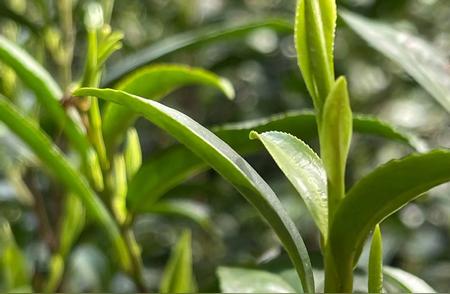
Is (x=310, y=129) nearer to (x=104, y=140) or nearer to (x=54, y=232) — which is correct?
(x=104, y=140)

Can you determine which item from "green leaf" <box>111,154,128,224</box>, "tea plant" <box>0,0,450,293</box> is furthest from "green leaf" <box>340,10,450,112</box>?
"green leaf" <box>111,154,128,224</box>

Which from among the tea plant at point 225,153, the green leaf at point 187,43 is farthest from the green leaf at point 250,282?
the green leaf at point 187,43

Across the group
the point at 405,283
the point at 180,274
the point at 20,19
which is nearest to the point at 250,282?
the point at 405,283

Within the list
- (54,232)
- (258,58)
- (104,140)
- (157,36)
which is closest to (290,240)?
(104,140)

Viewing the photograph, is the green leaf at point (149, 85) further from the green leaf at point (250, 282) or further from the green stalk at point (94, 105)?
the green leaf at point (250, 282)

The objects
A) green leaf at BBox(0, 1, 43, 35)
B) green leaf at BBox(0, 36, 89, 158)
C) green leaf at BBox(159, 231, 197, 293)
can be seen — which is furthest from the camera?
green leaf at BBox(0, 1, 43, 35)

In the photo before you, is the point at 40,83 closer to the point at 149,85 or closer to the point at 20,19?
the point at 149,85

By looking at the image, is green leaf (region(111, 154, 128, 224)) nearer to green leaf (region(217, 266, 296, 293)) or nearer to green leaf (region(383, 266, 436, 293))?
green leaf (region(217, 266, 296, 293))
